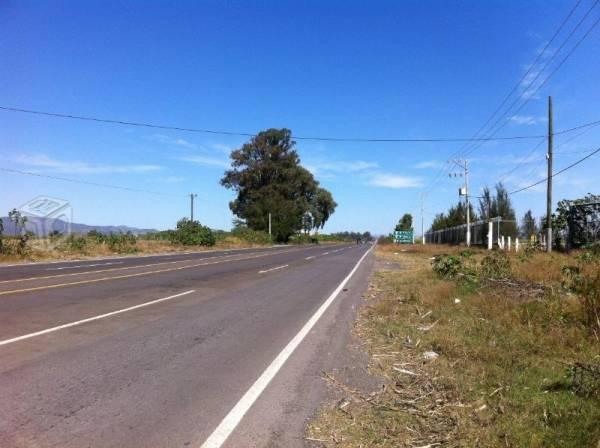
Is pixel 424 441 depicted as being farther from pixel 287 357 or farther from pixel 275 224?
pixel 275 224

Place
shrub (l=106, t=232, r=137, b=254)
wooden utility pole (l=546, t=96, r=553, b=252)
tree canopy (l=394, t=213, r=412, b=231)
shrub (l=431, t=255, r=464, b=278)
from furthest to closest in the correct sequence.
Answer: tree canopy (l=394, t=213, r=412, b=231), shrub (l=106, t=232, r=137, b=254), wooden utility pole (l=546, t=96, r=553, b=252), shrub (l=431, t=255, r=464, b=278)

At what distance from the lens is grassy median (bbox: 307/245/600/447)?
4449 millimetres

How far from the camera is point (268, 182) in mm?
95562

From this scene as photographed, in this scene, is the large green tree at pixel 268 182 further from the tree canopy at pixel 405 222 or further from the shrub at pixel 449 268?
the shrub at pixel 449 268

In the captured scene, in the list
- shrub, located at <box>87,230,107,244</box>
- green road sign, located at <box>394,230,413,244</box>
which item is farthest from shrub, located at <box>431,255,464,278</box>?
green road sign, located at <box>394,230,413,244</box>

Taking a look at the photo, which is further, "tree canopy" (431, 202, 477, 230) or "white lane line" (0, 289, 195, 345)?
"tree canopy" (431, 202, 477, 230)

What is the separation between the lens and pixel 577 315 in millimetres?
8406

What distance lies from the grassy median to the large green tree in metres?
82.0

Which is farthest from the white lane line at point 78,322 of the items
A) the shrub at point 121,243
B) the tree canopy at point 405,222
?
the tree canopy at point 405,222

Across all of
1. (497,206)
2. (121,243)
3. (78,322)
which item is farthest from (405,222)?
(78,322)

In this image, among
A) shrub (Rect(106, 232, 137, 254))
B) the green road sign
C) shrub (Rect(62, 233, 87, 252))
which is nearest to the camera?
shrub (Rect(62, 233, 87, 252))

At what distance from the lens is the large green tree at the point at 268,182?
307 ft

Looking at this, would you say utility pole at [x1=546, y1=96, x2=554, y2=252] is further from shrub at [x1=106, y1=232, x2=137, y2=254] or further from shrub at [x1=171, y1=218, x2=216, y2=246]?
shrub at [x1=171, y1=218, x2=216, y2=246]

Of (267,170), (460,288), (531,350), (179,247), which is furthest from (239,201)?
(531,350)
